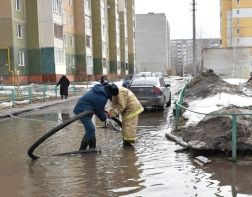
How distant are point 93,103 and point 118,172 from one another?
83.2 inches

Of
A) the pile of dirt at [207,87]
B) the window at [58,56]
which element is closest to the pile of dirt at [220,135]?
the pile of dirt at [207,87]

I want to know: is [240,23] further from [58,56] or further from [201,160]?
[201,160]

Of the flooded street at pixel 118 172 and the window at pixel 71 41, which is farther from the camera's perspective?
the window at pixel 71 41

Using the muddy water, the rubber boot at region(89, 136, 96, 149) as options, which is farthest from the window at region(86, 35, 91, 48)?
the rubber boot at region(89, 136, 96, 149)

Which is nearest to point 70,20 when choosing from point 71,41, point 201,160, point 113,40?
point 71,41

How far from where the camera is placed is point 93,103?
31.1 ft

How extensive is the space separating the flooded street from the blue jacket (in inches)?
34.2

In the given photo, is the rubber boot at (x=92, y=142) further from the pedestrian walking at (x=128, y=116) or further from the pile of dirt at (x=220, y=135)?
the pile of dirt at (x=220, y=135)

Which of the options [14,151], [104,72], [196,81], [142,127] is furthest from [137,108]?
[104,72]

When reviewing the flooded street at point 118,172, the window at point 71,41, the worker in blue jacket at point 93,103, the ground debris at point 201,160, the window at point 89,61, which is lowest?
the flooded street at point 118,172

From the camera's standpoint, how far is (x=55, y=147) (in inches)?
413

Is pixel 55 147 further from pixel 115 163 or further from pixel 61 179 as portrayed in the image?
pixel 61 179

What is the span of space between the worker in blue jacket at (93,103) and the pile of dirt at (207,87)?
35.8ft

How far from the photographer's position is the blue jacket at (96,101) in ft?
30.7
